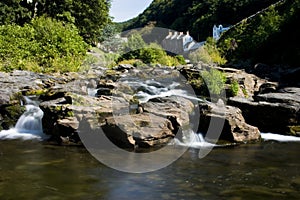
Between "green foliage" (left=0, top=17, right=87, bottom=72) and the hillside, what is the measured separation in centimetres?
5043

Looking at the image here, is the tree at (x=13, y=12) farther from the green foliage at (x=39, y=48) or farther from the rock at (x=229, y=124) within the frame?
the rock at (x=229, y=124)

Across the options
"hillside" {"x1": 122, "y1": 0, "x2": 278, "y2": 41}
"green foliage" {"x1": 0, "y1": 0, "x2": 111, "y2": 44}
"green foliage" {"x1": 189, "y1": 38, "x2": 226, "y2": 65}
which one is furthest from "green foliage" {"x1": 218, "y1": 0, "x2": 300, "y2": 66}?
"hillside" {"x1": 122, "y1": 0, "x2": 278, "y2": 41}

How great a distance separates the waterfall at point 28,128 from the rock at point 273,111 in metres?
7.53

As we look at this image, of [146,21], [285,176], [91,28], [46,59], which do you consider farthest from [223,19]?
[285,176]

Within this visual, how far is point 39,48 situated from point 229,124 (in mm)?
17916

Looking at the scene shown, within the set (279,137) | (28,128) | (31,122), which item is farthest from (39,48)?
(279,137)

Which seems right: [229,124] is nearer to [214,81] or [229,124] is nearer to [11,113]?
[214,81]

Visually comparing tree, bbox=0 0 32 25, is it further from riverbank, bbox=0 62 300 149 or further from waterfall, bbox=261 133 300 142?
waterfall, bbox=261 133 300 142

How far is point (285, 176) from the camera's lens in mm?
7586

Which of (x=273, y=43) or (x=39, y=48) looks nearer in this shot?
(x=39, y=48)

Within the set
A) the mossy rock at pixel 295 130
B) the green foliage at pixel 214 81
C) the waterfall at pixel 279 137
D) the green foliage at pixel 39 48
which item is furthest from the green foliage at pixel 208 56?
the waterfall at pixel 279 137

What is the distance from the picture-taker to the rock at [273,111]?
13000 millimetres

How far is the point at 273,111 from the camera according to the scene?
13242 millimetres

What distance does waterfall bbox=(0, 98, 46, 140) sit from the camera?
11859mm
